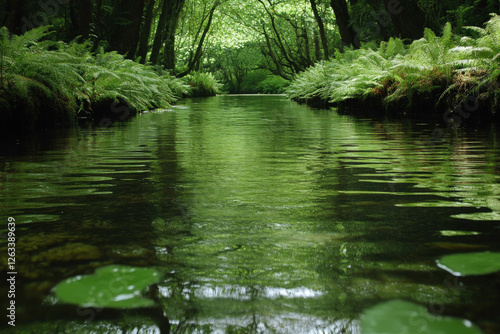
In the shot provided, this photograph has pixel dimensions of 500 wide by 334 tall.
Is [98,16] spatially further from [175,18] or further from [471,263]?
[471,263]

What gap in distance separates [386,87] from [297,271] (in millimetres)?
9223

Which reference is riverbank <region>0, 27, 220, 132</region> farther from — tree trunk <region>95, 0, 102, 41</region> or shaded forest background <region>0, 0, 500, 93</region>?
tree trunk <region>95, 0, 102, 41</region>

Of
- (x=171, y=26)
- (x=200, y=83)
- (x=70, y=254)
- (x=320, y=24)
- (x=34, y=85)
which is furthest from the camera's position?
(x=200, y=83)

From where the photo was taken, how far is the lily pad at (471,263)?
1.37m

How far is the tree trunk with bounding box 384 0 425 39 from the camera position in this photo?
1277 centimetres

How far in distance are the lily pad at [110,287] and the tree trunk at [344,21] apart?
16.8 m

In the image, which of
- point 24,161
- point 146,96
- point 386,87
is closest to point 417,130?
point 386,87

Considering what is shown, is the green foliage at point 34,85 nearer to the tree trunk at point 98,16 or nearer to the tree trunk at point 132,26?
the tree trunk at point 98,16

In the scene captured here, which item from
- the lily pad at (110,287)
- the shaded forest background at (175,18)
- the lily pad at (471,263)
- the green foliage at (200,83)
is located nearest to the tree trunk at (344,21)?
the shaded forest background at (175,18)

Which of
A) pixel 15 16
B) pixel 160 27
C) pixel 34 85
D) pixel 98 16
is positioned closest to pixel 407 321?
pixel 34 85

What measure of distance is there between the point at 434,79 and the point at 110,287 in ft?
26.3

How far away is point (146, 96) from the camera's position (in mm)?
11883

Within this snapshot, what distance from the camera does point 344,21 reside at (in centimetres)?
1708

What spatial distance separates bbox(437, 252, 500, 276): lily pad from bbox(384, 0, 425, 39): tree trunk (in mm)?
12506
